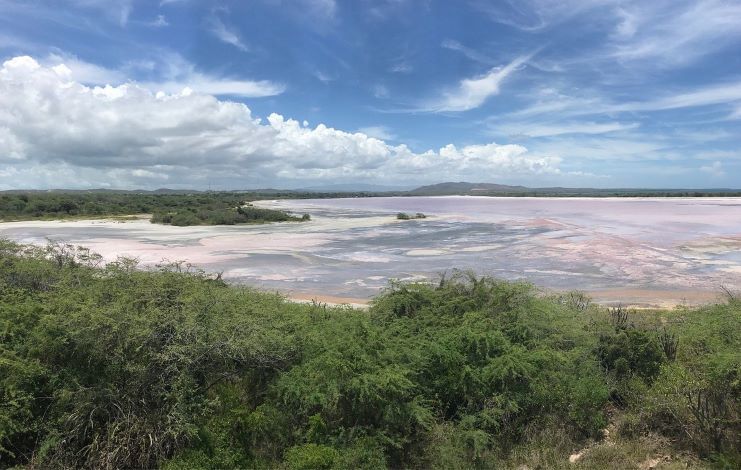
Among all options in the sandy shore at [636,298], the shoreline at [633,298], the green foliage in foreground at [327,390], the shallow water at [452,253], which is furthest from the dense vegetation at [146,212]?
the green foliage in foreground at [327,390]

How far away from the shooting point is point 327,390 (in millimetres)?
8523

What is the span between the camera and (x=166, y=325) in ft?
29.3

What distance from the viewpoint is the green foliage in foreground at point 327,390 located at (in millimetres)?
8094

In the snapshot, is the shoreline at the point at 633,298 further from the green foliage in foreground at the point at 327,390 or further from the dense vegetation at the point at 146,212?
the dense vegetation at the point at 146,212

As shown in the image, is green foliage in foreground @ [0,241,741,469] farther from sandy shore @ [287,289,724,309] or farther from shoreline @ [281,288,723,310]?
sandy shore @ [287,289,724,309]

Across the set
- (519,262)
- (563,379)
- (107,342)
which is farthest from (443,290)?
(519,262)

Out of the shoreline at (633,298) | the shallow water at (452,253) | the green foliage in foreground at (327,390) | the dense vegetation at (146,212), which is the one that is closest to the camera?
the green foliage in foreground at (327,390)

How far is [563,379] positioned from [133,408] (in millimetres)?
7916

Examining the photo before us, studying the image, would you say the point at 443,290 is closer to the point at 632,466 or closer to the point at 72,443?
the point at 632,466

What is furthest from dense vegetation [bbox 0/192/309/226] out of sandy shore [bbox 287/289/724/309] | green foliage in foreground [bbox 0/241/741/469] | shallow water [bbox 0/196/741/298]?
green foliage in foreground [bbox 0/241/741/469]

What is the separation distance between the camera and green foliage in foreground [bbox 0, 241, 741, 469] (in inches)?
319

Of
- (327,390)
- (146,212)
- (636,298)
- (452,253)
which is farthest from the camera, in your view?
(146,212)

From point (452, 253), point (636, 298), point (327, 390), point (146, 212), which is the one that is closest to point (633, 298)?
point (636, 298)

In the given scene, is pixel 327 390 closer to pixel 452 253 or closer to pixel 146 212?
pixel 452 253
